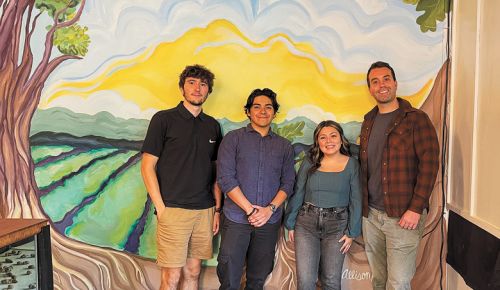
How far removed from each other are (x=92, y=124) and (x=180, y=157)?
0.90 metres

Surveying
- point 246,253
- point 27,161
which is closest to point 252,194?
point 246,253

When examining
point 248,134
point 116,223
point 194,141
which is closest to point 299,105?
point 248,134

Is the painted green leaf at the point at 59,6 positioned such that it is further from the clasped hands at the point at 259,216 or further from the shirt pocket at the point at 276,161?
the clasped hands at the point at 259,216

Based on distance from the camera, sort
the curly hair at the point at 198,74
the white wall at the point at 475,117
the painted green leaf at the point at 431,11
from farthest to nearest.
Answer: the painted green leaf at the point at 431,11
the curly hair at the point at 198,74
the white wall at the point at 475,117

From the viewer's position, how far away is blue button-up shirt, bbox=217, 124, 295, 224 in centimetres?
259

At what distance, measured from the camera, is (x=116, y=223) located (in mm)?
3107

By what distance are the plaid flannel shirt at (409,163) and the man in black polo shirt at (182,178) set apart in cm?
115

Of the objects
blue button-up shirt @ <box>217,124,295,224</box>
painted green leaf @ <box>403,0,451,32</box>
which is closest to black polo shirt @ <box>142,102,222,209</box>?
blue button-up shirt @ <box>217,124,295,224</box>

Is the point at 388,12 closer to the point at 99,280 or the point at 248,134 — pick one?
the point at 248,134

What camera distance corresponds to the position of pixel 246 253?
265cm

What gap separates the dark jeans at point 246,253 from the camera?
2.56m

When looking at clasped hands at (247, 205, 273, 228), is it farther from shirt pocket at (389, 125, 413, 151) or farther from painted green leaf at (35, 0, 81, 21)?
painted green leaf at (35, 0, 81, 21)

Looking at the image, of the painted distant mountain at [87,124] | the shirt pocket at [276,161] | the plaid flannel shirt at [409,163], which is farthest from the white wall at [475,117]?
the painted distant mountain at [87,124]

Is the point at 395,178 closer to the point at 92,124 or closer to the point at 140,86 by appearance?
the point at 140,86
